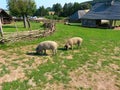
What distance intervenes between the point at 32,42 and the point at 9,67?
291 inches

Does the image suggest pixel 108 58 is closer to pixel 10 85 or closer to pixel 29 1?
pixel 10 85

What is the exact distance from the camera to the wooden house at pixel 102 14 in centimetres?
4054

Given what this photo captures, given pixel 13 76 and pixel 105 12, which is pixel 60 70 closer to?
pixel 13 76

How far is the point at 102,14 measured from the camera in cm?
4278

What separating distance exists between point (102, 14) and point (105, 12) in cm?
68

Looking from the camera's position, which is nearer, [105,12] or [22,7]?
[22,7]

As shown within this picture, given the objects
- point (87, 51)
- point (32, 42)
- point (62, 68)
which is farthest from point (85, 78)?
point (32, 42)

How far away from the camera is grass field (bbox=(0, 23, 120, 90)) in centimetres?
1077

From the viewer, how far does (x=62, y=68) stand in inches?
502

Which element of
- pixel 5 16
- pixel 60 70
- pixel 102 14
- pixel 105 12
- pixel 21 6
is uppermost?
pixel 21 6

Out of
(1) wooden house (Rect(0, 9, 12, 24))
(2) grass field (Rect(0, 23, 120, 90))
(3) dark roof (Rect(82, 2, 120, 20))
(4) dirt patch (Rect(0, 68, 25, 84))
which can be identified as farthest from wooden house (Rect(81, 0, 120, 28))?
(4) dirt patch (Rect(0, 68, 25, 84))

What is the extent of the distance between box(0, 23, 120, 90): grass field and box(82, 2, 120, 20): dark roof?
80.8ft

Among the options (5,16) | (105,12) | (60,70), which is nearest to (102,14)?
(105,12)

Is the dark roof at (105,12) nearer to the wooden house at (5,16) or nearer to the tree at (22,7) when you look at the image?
the tree at (22,7)
